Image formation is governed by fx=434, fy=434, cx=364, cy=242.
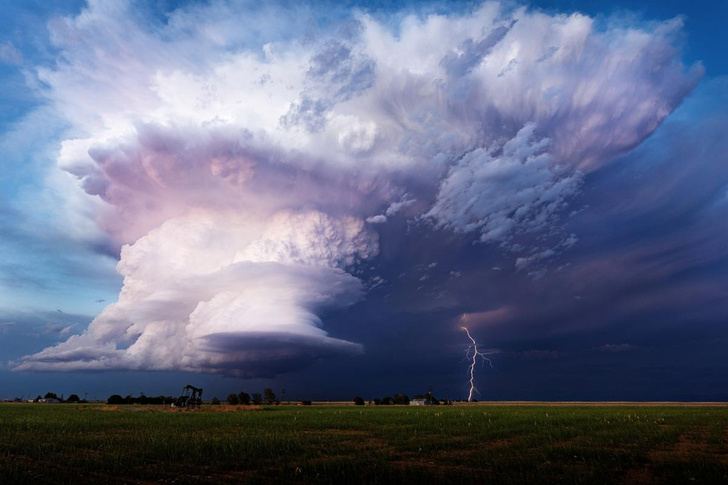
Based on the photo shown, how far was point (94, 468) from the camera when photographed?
19.3 m

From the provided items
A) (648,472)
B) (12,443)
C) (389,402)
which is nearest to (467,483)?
(648,472)

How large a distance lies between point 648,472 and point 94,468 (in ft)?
80.3

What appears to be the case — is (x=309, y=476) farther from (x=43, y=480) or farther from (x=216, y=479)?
(x=43, y=480)

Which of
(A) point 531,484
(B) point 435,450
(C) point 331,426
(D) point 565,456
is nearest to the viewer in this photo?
(A) point 531,484

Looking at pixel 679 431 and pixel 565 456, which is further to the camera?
pixel 679 431

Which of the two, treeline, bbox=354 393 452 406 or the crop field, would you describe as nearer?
the crop field

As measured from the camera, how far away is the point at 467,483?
16.3m

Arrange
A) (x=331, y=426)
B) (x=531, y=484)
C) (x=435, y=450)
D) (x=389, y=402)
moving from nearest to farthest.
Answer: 1. (x=531, y=484)
2. (x=435, y=450)
3. (x=331, y=426)
4. (x=389, y=402)

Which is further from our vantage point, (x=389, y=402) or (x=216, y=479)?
(x=389, y=402)

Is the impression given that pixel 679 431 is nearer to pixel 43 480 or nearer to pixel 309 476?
pixel 309 476

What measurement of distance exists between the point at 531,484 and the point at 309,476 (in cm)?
864

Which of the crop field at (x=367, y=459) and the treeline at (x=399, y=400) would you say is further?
the treeline at (x=399, y=400)

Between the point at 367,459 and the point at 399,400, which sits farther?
the point at 399,400

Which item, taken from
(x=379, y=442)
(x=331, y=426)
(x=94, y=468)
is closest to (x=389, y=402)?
(x=331, y=426)
